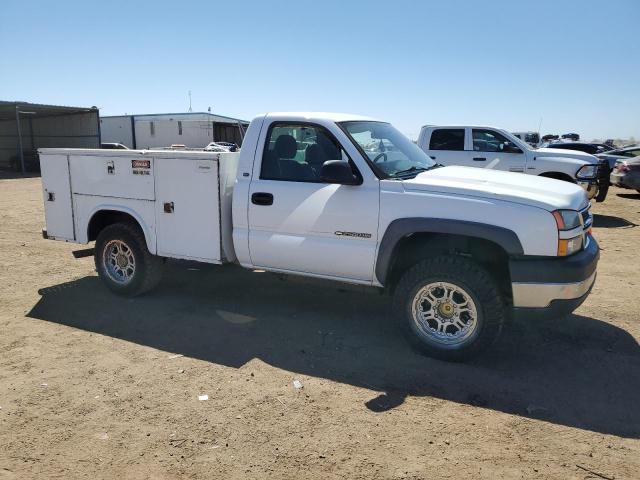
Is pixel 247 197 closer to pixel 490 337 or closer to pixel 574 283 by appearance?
pixel 490 337

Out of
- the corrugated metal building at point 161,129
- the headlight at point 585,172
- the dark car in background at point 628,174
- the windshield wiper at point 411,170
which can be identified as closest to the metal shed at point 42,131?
the corrugated metal building at point 161,129

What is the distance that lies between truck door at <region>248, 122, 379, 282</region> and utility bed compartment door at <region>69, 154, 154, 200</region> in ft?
4.38

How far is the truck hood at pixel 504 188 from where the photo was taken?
12.7 ft

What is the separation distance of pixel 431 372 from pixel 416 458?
1.15 meters

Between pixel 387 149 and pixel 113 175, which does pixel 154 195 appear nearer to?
pixel 113 175

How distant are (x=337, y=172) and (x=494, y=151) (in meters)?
7.86

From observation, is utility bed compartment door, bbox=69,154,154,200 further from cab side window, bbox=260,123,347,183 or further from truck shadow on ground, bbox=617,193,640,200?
truck shadow on ground, bbox=617,193,640,200

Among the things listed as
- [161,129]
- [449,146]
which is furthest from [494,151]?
[161,129]

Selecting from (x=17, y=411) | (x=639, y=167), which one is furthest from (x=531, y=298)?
(x=639, y=167)

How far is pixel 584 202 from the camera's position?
436cm

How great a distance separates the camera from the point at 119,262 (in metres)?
5.81

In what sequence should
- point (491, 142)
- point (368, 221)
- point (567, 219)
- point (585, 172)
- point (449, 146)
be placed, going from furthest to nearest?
1. point (449, 146)
2. point (491, 142)
3. point (585, 172)
4. point (368, 221)
5. point (567, 219)

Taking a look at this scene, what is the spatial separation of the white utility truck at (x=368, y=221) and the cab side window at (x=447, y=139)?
6.24 metres

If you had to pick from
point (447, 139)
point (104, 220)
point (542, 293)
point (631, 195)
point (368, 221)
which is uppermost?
point (447, 139)
